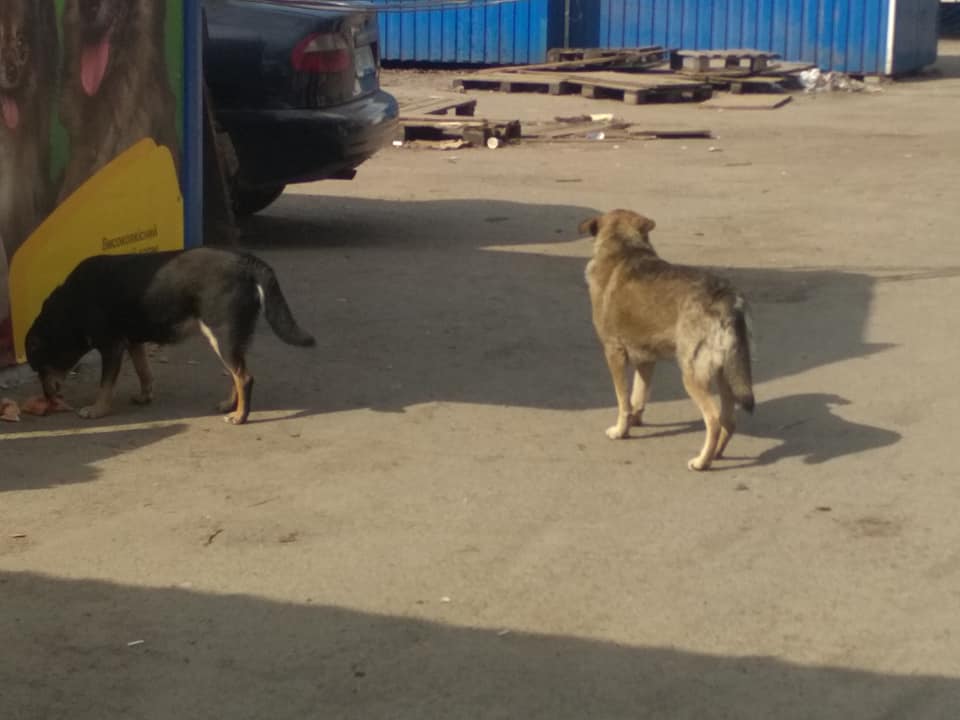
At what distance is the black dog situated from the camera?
7125 mm

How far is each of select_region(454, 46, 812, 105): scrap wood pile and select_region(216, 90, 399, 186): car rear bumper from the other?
11.8 meters

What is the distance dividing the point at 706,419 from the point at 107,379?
2687 mm

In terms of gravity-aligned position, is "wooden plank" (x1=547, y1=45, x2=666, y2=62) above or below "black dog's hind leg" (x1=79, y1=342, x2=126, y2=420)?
above

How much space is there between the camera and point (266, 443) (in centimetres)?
693

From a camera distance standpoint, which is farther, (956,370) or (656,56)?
(656,56)

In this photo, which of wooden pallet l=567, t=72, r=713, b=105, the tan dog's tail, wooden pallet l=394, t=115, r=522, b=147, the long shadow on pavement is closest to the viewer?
the long shadow on pavement

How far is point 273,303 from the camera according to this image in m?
7.19

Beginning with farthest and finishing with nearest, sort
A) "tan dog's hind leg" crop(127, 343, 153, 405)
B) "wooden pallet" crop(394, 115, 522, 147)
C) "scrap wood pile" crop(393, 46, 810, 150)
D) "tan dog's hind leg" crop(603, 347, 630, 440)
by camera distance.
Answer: "scrap wood pile" crop(393, 46, 810, 150) < "wooden pallet" crop(394, 115, 522, 147) < "tan dog's hind leg" crop(127, 343, 153, 405) < "tan dog's hind leg" crop(603, 347, 630, 440)

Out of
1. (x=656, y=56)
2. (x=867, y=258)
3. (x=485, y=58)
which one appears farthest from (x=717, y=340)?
(x=485, y=58)

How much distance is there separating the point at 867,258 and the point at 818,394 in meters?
3.70

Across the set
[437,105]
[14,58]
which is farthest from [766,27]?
[14,58]

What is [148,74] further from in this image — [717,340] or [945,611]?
[945,611]

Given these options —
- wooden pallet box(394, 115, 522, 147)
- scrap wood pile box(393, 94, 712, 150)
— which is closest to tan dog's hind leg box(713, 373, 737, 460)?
scrap wood pile box(393, 94, 712, 150)

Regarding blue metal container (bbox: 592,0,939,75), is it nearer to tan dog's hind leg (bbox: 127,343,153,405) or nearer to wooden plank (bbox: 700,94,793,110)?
wooden plank (bbox: 700,94,793,110)
